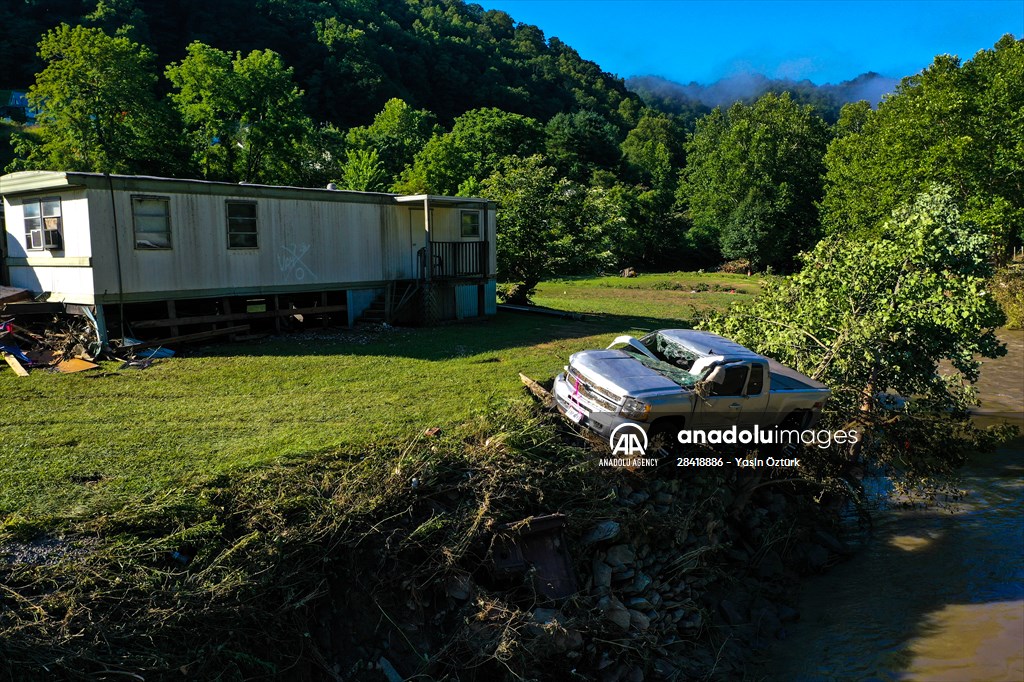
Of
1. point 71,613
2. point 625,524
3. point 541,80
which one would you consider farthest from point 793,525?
point 541,80

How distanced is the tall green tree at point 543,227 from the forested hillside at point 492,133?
0.08 meters

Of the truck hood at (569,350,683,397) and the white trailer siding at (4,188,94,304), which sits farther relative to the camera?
the white trailer siding at (4,188,94,304)

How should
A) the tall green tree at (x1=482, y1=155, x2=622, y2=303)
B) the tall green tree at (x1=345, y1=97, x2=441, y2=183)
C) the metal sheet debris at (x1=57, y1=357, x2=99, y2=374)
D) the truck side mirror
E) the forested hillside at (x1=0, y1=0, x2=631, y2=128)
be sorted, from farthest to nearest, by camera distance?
1. the forested hillside at (x1=0, y1=0, x2=631, y2=128)
2. the tall green tree at (x1=345, y1=97, x2=441, y2=183)
3. the tall green tree at (x1=482, y1=155, x2=622, y2=303)
4. the metal sheet debris at (x1=57, y1=357, x2=99, y2=374)
5. the truck side mirror

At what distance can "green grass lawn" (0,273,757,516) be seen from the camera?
802 centimetres

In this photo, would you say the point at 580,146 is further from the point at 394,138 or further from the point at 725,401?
the point at 725,401

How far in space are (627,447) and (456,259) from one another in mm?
12795

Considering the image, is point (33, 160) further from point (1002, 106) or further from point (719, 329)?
point (1002, 106)

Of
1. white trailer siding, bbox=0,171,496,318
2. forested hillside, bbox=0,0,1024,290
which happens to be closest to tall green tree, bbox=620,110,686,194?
forested hillside, bbox=0,0,1024,290

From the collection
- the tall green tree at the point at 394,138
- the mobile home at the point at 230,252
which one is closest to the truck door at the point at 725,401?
the mobile home at the point at 230,252

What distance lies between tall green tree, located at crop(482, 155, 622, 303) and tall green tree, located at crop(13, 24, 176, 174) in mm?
17207

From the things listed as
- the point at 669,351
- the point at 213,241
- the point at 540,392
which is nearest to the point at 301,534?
the point at 540,392

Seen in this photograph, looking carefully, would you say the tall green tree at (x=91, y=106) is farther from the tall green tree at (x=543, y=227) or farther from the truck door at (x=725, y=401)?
the truck door at (x=725, y=401)

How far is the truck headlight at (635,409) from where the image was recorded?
30.3ft

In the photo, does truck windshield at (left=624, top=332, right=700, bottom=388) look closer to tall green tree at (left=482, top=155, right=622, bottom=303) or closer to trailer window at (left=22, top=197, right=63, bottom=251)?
trailer window at (left=22, top=197, right=63, bottom=251)
